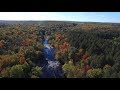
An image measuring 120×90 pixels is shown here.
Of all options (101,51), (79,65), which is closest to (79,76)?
(79,65)

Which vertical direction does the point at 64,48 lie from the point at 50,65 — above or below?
above

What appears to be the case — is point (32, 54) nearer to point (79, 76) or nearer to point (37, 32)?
point (37, 32)

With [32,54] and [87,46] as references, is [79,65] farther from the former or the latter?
[32,54]
